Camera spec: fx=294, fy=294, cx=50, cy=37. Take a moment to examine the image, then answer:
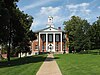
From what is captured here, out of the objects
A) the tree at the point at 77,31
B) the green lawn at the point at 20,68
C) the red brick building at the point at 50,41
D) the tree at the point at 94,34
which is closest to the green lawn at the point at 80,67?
the green lawn at the point at 20,68

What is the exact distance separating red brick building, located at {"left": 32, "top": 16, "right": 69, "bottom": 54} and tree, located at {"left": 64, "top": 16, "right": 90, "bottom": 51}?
3.08 metres

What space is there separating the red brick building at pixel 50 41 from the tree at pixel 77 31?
308cm

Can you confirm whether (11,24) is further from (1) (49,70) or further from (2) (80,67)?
(1) (49,70)

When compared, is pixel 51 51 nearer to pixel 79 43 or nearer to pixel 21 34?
pixel 79 43

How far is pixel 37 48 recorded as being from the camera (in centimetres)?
10244

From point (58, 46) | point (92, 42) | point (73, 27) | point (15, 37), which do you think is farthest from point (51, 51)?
point (15, 37)

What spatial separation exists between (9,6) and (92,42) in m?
51.4

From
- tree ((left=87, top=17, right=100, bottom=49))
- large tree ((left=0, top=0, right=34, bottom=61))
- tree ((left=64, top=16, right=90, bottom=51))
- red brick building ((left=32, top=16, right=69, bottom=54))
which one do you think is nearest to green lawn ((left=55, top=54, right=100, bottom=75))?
large tree ((left=0, top=0, right=34, bottom=61))

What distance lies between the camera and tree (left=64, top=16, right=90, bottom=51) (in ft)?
279

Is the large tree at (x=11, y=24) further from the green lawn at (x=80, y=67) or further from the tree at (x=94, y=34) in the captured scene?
the tree at (x=94, y=34)

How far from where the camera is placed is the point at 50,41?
102375 millimetres

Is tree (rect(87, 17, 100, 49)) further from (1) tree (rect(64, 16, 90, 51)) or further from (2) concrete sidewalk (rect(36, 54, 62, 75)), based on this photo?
(2) concrete sidewalk (rect(36, 54, 62, 75))

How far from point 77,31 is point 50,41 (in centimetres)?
1730

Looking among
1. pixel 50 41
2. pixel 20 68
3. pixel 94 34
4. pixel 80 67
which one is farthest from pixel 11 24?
pixel 50 41
